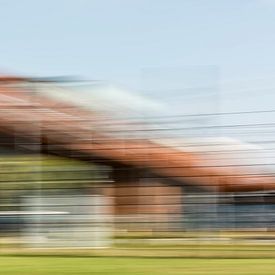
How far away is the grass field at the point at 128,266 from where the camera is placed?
3722 millimetres

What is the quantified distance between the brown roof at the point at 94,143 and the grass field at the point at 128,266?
2.21 ft

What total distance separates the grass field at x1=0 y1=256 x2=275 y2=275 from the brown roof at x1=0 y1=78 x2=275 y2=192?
26.5 inches

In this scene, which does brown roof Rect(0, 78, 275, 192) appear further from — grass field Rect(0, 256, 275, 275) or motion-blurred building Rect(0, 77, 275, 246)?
grass field Rect(0, 256, 275, 275)

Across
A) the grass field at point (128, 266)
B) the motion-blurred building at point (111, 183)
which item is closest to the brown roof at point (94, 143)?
the motion-blurred building at point (111, 183)

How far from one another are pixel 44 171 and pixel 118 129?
0.52 m

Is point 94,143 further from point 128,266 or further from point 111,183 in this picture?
point 128,266

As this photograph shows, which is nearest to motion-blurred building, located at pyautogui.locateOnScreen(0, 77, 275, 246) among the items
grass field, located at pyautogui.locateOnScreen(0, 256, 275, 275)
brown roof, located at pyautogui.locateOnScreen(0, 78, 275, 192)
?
brown roof, located at pyautogui.locateOnScreen(0, 78, 275, 192)

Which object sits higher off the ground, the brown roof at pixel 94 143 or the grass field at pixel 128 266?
A: the brown roof at pixel 94 143

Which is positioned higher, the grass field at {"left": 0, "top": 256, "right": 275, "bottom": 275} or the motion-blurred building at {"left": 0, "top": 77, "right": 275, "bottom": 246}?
the motion-blurred building at {"left": 0, "top": 77, "right": 275, "bottom": 246}

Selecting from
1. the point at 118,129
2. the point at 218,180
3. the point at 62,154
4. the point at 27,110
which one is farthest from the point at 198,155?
the point at 27,110

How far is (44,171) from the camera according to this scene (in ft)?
17.1

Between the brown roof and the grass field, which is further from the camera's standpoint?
the brown roof

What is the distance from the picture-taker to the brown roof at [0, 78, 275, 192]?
16.6ft

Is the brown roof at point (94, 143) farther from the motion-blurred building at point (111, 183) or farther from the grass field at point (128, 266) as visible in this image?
the grass field at point (128, 266)
